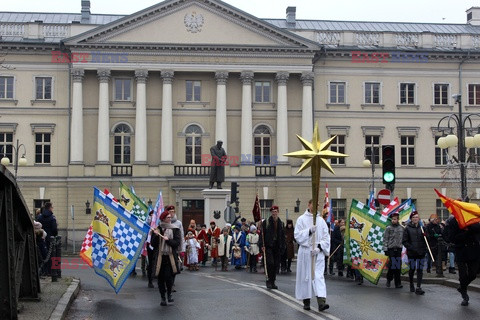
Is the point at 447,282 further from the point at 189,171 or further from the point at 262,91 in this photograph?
the point at 262,91

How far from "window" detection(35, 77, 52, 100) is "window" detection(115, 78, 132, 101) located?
15.2 ft

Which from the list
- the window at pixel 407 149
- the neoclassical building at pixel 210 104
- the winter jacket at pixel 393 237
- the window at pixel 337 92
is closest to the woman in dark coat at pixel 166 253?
the winter jacket at pixel 393 237

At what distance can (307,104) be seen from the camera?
58.2 m

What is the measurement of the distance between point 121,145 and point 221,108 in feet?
24.3

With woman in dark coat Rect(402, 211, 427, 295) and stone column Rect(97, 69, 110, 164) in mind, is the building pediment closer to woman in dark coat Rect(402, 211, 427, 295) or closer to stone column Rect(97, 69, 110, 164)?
stone column Rect(97, 69, 110, 164)

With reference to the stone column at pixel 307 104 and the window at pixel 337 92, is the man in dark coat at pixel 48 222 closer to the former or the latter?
the stone column at pixel 307 104

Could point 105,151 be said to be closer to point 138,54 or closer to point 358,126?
point 138,54

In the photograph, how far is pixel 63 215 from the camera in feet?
184

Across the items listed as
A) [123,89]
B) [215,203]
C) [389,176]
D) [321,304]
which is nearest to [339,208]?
[123,89]

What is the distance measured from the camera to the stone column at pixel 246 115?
57.3m

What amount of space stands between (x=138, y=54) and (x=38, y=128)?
28.3ft

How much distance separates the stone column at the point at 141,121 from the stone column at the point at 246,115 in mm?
6717

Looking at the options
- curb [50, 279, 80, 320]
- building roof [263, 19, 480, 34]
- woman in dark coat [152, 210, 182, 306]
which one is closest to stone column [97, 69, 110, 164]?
building roof [263, 19, 480, 34]

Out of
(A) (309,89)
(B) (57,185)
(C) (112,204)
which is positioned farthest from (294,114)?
(C) (112,204)
